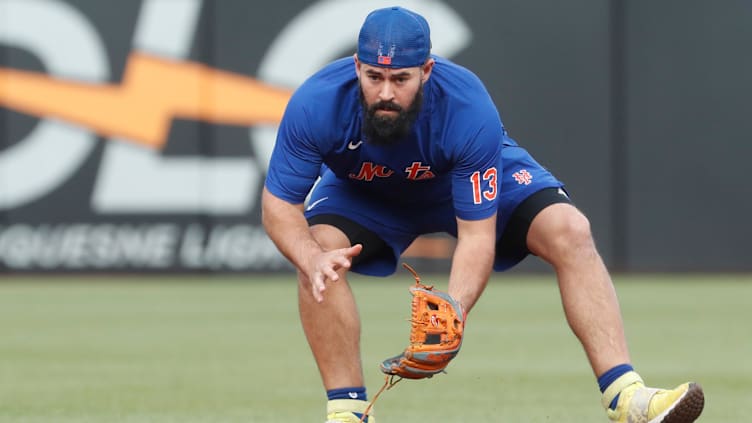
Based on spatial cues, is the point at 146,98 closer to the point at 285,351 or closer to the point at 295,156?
the point at 285,351

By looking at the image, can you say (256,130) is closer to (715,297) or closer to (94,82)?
→ (94,82)

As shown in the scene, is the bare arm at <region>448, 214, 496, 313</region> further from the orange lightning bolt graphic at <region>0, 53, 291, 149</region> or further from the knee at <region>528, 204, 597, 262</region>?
the orange lightning bolt graphic at <region>0, 53, 291, 149</region>

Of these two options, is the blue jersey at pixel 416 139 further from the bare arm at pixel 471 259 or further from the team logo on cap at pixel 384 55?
the team logo on cap at pixel 384 55

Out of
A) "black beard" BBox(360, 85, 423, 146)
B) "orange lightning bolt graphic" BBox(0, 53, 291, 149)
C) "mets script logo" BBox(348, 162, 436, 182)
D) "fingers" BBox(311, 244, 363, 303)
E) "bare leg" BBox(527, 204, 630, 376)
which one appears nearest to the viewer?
"fingers" BBox(311, 244, 363, 303)

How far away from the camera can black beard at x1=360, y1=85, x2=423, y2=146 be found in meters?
5.68

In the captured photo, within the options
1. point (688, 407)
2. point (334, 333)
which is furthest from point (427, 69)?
point (688, 407)

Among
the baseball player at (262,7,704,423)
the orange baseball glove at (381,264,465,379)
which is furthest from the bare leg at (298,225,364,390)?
the orange baseball glove at (381,264,465,379)

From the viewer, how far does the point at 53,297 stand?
14258 mm

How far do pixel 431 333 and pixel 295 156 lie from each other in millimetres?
887

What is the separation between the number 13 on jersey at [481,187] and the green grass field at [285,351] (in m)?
1.34

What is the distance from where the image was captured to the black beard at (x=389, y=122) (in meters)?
5.68

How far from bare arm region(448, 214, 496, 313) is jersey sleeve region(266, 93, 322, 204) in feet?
2.01

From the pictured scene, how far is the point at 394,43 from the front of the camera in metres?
5.55

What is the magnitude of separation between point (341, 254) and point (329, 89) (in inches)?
31.7
